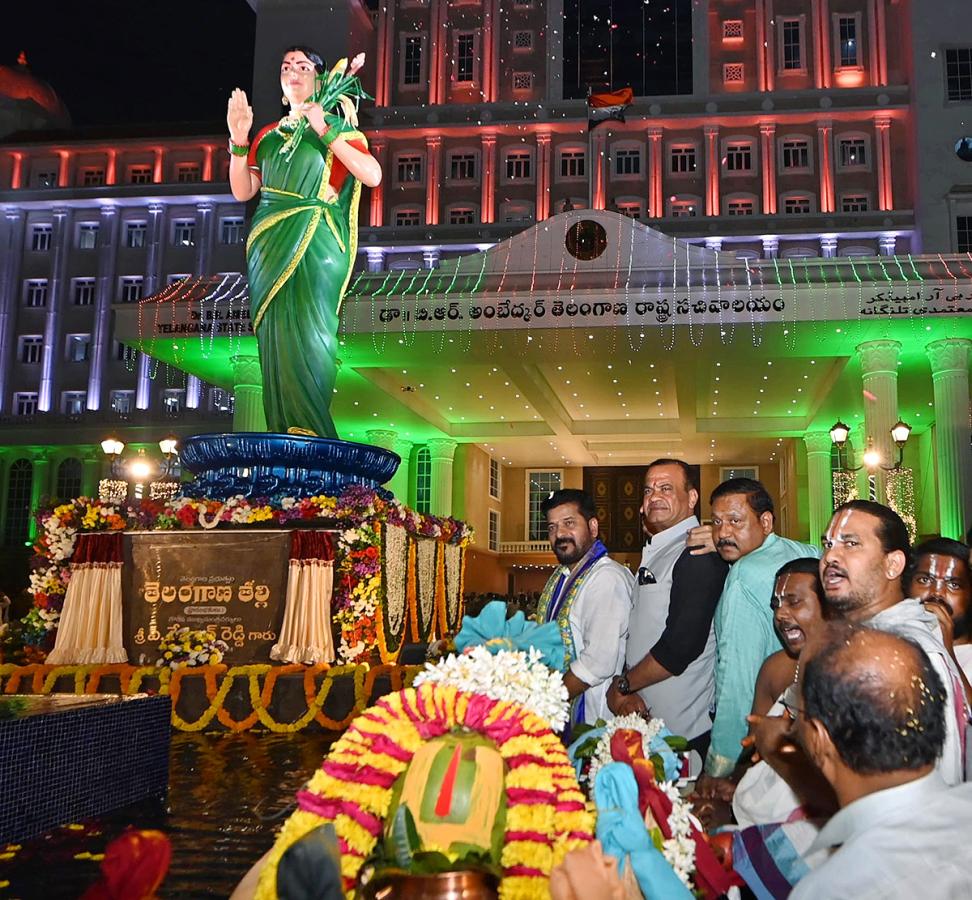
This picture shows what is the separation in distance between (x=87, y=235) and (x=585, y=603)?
4746 centimetres

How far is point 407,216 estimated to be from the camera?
127 feet

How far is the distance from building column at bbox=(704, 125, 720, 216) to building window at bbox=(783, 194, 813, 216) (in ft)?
8.91

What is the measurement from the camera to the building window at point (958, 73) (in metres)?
31.0

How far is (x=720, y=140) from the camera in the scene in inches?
1483

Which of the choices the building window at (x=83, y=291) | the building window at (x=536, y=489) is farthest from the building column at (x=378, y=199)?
the building window at (x=83, y=291)

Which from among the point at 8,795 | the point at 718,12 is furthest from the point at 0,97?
the point at 8,795

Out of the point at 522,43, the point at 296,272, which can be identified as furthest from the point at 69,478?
the point at 296,272

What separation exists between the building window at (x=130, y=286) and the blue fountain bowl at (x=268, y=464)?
125 ft

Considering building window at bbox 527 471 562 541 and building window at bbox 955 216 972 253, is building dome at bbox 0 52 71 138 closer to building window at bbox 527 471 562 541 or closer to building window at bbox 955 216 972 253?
building window at bbox 527 471 562 541

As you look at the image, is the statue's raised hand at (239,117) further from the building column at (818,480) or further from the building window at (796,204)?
the building window at (796,204)

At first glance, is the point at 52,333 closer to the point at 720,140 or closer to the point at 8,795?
the point at 720,140

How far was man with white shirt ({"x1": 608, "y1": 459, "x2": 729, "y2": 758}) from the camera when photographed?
377cm

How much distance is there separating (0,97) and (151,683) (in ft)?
157

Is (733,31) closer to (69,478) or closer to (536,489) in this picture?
(536,489)
